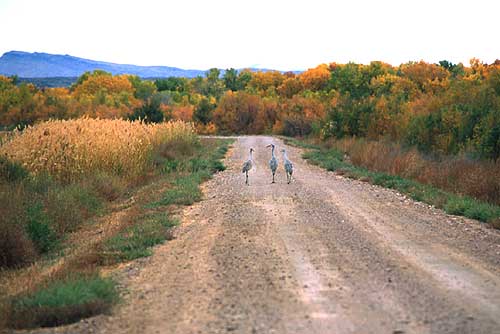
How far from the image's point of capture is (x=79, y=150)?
2030 centimetres

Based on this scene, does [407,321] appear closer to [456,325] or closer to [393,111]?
[456,325]

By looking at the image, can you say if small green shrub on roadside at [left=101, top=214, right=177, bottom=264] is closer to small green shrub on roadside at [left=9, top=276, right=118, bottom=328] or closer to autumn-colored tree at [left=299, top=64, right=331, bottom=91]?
small green shrub on roadside at [left=9, top=276, right=118, bottom=328]

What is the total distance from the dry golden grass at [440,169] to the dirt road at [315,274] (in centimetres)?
296

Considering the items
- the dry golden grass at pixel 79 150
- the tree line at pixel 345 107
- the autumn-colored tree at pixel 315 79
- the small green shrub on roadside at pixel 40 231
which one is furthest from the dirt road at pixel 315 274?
the autumn-colored tree at pixel 315 79

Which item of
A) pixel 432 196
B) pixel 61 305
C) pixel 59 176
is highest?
Result: pixel 61 305

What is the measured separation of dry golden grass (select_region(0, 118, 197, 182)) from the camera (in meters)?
19.1

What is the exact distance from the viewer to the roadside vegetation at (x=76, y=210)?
7.64 metres

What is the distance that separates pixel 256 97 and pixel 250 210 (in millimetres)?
55736

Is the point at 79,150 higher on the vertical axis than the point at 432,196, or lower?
higher

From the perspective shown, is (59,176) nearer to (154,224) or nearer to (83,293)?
(154,224)

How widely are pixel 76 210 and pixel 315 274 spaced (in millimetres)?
8310

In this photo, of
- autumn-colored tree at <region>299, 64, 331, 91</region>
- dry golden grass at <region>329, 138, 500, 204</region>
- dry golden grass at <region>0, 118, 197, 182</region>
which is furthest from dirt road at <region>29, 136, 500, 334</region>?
autumn-colored tree at <region>299, 64, 331, 91</region>

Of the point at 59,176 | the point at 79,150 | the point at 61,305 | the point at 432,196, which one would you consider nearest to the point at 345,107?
the point at 79,150

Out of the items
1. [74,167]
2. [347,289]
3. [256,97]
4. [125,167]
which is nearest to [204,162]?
[125,167]
